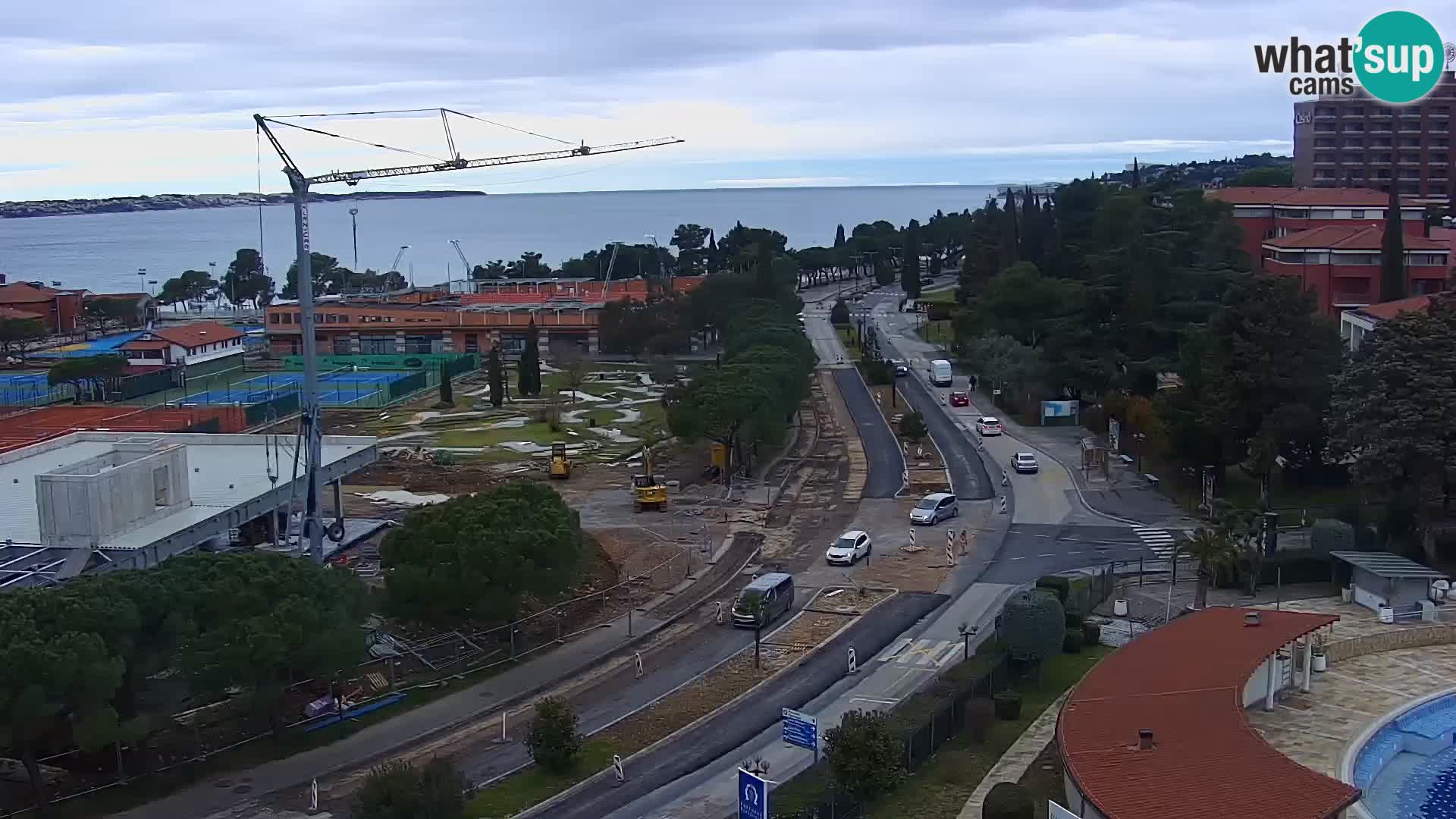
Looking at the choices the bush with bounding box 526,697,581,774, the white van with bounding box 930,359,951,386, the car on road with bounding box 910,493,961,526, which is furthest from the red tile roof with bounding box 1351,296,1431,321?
the bush with bounding box 526,697,581,774

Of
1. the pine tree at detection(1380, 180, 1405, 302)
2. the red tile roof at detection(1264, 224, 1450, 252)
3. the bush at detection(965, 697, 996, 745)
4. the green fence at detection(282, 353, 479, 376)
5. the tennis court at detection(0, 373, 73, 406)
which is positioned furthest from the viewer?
the green fence at detection(282, 353, 479, 376)

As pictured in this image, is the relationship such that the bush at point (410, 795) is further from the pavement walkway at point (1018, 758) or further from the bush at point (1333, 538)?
the bush at point (1333, 538)

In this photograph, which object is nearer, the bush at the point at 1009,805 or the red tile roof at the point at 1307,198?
the bush at the point at 1009,805

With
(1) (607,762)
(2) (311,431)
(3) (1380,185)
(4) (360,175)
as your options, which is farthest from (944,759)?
(3) (1380,185)

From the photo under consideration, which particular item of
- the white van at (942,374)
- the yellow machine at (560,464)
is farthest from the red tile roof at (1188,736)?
the white van at (942,374)

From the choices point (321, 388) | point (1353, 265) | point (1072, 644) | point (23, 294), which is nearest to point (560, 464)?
point (1072, 644)

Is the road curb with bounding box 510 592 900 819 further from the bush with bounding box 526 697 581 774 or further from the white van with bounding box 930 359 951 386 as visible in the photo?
the white van with bounding box 930 359 951 386

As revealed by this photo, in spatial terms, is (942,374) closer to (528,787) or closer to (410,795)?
(528,787)
